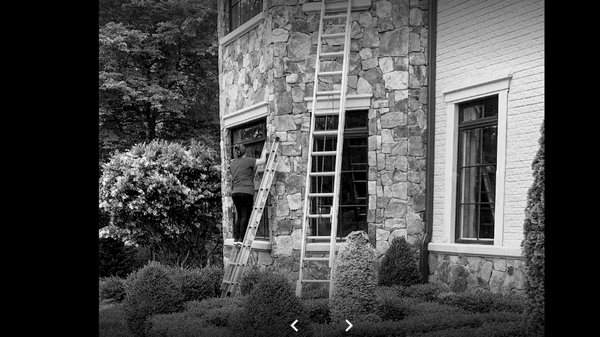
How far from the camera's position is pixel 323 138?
36.4ft

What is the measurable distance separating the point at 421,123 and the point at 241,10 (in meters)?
3.98

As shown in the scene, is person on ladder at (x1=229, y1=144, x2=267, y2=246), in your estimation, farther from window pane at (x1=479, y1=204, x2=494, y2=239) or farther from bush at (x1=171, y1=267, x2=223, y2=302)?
window pane at (x1=479, y1=204, x2=494, y2=239)

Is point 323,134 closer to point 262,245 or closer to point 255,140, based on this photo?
point 255,140

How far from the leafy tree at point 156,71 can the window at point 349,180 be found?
8174mm

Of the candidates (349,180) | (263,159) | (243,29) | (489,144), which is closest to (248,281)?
(263,159)

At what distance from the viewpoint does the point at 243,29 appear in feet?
40.2

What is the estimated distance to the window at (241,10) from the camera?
39.8 ft

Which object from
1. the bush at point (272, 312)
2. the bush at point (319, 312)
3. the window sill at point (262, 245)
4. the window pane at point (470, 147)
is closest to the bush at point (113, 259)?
the window sill at point (262, 245)

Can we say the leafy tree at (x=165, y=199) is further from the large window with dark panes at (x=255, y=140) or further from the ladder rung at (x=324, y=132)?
the ladder rung at (x=324, y=132)

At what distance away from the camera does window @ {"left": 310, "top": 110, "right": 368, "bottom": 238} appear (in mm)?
10867
